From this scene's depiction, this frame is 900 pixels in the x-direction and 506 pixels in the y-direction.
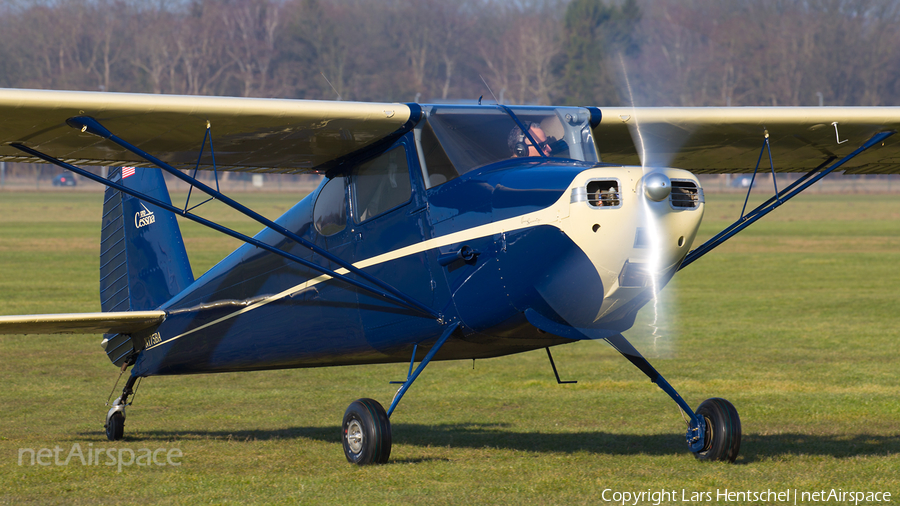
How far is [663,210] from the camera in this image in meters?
6.07

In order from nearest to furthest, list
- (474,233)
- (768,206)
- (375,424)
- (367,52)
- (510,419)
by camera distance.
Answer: (474,233) → (375,424) → (768,206) → (510,419) → (367,52)

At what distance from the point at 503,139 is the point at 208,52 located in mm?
112063

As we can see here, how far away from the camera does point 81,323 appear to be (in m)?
8.26

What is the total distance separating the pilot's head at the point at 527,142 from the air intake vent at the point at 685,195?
127 centimetres

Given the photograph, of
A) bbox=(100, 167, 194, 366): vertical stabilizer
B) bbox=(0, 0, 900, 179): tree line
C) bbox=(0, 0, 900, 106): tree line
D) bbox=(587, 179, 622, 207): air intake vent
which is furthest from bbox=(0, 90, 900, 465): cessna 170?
bbox=(0, 0, 900, 106): tree line

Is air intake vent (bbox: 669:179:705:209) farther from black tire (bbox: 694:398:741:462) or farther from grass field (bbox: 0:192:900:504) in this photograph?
black tire (bbox: 694:398:741:462)

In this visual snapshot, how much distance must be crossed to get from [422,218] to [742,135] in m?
3.18

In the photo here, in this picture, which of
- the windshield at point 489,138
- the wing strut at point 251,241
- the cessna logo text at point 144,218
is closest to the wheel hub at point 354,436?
the wing strut at point 251,241

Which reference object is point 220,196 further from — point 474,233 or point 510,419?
point 510,419

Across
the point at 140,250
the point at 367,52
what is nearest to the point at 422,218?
the point at 140,250

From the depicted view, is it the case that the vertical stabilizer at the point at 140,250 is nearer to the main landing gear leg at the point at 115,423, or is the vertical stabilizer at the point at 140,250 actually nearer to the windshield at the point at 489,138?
the main landing gear leg at the point at 115,423


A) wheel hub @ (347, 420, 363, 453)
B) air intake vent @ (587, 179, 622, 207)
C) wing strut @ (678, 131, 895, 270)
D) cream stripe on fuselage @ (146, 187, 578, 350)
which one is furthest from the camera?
wing strut @ (678, 131, 895, 270)

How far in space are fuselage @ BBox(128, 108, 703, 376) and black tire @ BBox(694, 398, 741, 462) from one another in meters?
1.22

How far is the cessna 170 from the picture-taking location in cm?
634
